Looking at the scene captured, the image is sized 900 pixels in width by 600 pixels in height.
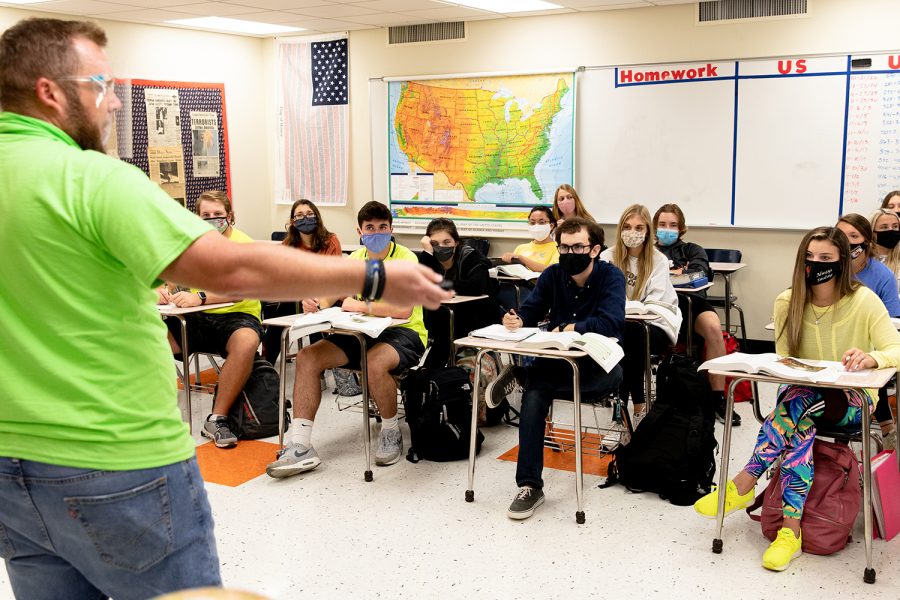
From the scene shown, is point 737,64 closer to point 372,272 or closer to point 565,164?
point 565,164

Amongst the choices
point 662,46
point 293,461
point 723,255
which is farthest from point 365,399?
point 662,46

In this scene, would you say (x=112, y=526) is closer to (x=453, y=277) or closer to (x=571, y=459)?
(x=571, y=459)

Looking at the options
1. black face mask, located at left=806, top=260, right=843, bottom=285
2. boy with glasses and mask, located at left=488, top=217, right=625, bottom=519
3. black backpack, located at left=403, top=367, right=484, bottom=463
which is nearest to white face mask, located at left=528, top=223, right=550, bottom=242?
boy with glasses and mask, located at left=488, top=217, right=625, bottom=519

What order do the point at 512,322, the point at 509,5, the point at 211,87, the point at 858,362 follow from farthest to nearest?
the point at 211,87
the point at 509,5
the point at 512,322
the point at 858,362

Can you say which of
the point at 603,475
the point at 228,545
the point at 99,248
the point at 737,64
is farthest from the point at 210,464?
the point at 737,64

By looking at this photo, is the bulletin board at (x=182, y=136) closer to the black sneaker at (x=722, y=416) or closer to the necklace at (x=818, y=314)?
the black sneaker at (x=722, y=416)

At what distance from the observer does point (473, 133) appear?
24.5 feet

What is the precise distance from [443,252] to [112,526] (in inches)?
148

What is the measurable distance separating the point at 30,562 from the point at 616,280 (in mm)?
2908

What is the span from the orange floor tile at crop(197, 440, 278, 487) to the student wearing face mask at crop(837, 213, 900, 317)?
9.55ft

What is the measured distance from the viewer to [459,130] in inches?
297

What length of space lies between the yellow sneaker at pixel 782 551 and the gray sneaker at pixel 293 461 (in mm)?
2012

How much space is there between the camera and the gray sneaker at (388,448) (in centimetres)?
416

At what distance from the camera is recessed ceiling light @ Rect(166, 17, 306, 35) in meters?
7.25
